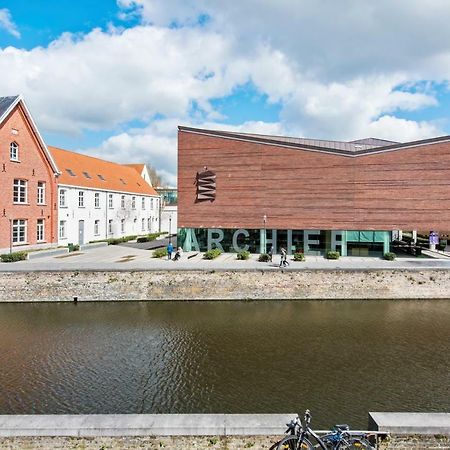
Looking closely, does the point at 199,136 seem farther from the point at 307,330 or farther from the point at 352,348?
the point at 352,348

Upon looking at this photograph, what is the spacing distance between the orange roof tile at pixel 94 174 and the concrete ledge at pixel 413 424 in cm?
3501

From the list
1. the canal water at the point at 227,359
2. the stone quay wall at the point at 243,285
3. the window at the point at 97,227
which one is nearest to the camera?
the canal water at the point at 227,359

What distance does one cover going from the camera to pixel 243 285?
22.3m

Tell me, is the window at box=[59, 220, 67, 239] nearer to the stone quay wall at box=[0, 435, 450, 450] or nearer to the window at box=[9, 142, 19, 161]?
the window at box=[9, 142, 19, 161]

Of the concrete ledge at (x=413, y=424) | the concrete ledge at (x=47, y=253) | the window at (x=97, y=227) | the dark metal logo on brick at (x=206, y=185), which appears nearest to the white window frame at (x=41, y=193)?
the concrete ledge at (x=47, y=253)

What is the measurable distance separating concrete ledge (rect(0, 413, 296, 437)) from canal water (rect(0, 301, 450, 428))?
293 cm

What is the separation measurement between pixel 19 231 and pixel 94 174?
14.7 metres

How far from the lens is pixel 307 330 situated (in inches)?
656

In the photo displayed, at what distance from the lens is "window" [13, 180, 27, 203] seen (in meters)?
30.7

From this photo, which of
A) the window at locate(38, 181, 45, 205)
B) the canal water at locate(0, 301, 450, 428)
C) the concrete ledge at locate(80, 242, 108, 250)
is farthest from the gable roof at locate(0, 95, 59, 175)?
the canal water at locate(0, 301, 450, 428)

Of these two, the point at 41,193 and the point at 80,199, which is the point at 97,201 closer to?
the point at 80,199

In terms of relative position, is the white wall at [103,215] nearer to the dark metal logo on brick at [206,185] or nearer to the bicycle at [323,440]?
the dark metal logo on brick at [206,185]

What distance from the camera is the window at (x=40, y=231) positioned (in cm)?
3312

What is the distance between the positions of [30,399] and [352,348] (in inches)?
443
